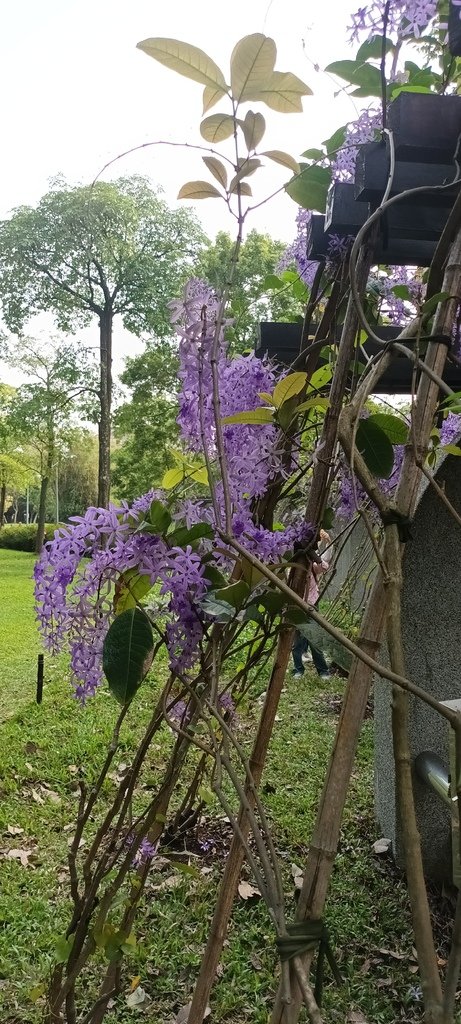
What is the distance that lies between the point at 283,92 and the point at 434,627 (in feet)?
5.49

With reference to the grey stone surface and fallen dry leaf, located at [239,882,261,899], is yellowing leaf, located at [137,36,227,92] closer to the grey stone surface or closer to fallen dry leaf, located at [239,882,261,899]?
the grey stone surface

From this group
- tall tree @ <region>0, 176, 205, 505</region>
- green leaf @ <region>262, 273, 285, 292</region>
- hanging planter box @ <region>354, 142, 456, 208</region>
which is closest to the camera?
hanging planter box @ <region>354, 142, 456, 208</region>

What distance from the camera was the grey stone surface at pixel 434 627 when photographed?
2020 millimetres

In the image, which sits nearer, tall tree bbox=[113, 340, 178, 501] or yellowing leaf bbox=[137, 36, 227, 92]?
yellowing leaf bbox=[137, 36, 227, 92]

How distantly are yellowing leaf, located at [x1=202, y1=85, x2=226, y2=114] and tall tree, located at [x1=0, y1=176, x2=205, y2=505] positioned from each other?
42.7 ft

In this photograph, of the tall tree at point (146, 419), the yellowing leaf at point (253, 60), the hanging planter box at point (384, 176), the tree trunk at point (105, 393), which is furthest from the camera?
the tree trunk at point (105, 393)

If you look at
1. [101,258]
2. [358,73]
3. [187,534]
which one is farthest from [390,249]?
[101,258]

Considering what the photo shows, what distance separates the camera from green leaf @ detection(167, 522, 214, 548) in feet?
2.44

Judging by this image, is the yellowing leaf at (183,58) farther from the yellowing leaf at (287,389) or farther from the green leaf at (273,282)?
the green leaf at (273,282)

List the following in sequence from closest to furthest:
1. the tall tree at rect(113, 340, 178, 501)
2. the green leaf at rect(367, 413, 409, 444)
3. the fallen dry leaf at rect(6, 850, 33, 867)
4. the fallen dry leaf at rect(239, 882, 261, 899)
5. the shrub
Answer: the green leaf at rect(367, 413, 409, 444) → the fallen dry leaf at rect(239, 882, 261, 899) → the fallen dry leaf at rect(6, 850, 33, 867) → the tall tree at rect(113, 340, 178, 501) → the shrub

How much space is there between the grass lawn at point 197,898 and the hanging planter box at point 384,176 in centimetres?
113

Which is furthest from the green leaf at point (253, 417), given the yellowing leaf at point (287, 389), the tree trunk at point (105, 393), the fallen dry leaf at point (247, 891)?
the tree trunk at point (105, 393)

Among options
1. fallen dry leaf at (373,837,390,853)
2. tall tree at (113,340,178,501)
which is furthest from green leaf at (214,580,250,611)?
tall tree at (113,340,178,501)

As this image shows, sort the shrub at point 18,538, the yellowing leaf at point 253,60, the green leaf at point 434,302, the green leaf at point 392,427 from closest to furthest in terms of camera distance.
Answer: the yellowing leaf at point 253,60
the green leaf at point 434,302
the green leaf at point 392,427
the shrub at point 18,538
